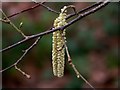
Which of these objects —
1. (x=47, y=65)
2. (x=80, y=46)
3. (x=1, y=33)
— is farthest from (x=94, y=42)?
(x=1, y=33)

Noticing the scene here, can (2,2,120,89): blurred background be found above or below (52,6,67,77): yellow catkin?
below

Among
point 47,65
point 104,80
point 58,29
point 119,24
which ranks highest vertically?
point 58,29

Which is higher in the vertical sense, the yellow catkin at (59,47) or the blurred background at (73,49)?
the yellow catkin at (59,47)

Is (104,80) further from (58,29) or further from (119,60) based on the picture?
(58,29)

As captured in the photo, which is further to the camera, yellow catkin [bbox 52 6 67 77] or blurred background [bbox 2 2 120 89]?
blurred background [bbox 2 2 120 89]

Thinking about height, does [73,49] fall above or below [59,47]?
below

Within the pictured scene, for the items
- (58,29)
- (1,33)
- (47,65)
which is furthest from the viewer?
(47,65)

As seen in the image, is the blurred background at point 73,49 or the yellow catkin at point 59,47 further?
the blurred background at point 73,49

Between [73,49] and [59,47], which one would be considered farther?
[73,49]
